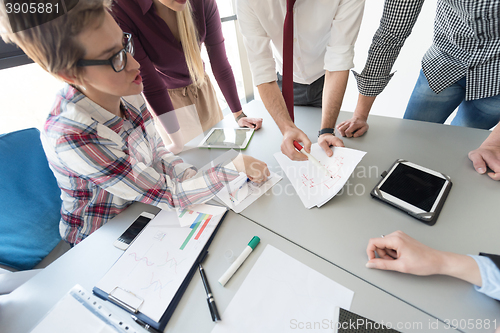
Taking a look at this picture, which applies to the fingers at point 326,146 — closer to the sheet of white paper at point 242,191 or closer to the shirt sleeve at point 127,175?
the sheet of white paper at point 242,191

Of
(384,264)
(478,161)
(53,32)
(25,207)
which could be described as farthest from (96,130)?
(478,161)

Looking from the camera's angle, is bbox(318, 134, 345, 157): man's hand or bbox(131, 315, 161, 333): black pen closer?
bbox(131, 315, 161, 333): black pen

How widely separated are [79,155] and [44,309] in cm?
41

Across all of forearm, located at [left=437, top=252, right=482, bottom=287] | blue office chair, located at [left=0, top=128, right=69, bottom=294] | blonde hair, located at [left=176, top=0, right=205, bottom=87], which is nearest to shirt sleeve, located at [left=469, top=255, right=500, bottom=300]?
forearm, located at [left=437, top=252, right=482, bottom=287]

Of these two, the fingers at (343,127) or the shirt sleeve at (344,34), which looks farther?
the fingers at (343,127)

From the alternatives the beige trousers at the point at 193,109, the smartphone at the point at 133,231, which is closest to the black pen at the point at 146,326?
the smartphone at the point at 133,231

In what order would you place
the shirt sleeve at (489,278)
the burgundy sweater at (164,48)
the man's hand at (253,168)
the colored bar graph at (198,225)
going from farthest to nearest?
1. the burgundy sweater at (164,48)
2. the man's hand at (253,168)
3. the colored bar graph at (198,225)
4. the shirt sleeve at (489,278)

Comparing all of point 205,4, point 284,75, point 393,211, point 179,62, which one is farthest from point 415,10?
point 179,62

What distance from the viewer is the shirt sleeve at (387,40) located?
2.69 ft

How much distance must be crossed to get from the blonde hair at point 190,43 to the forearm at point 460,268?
1270 millimetres

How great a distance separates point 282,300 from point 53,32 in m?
0.87

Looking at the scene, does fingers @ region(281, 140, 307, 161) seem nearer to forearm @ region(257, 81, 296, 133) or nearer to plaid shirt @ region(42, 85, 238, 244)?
forearm @ region(257, 81, 296, 133)

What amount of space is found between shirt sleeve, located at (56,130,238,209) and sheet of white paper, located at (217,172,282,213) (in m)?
0.03

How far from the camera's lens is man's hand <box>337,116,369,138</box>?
0.96 meters
